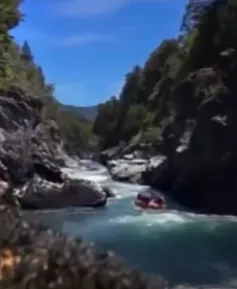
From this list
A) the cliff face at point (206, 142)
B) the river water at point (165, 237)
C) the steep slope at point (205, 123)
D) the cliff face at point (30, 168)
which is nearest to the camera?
the river water at point (165, 237)

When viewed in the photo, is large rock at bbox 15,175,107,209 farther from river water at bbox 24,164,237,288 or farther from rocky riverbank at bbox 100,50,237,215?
rocky riverbank at bbox 100,50,237,215

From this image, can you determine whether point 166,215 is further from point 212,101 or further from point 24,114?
point 24,114

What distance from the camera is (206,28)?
61406 millimetres

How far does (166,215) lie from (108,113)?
310ft

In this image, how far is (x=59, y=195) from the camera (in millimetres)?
44656

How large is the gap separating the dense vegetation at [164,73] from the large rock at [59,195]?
17.6 metres

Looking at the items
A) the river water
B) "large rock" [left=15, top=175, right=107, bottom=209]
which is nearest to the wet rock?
the river water

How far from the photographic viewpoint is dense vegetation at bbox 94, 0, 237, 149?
5965cm

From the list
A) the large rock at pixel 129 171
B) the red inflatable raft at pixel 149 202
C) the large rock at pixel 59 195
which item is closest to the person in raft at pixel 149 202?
the red inflatable raft at pixel 149 202

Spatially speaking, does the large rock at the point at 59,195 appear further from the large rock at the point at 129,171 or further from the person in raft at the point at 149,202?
the large rock at the point at 129,171

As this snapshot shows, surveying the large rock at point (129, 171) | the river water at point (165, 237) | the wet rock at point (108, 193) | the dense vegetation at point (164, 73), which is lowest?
the river water at point (165, 237)

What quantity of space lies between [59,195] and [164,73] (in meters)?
58.8

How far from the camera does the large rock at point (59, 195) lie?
1727 inches

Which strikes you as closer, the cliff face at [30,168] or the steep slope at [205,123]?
the cliff face at [30,168]
